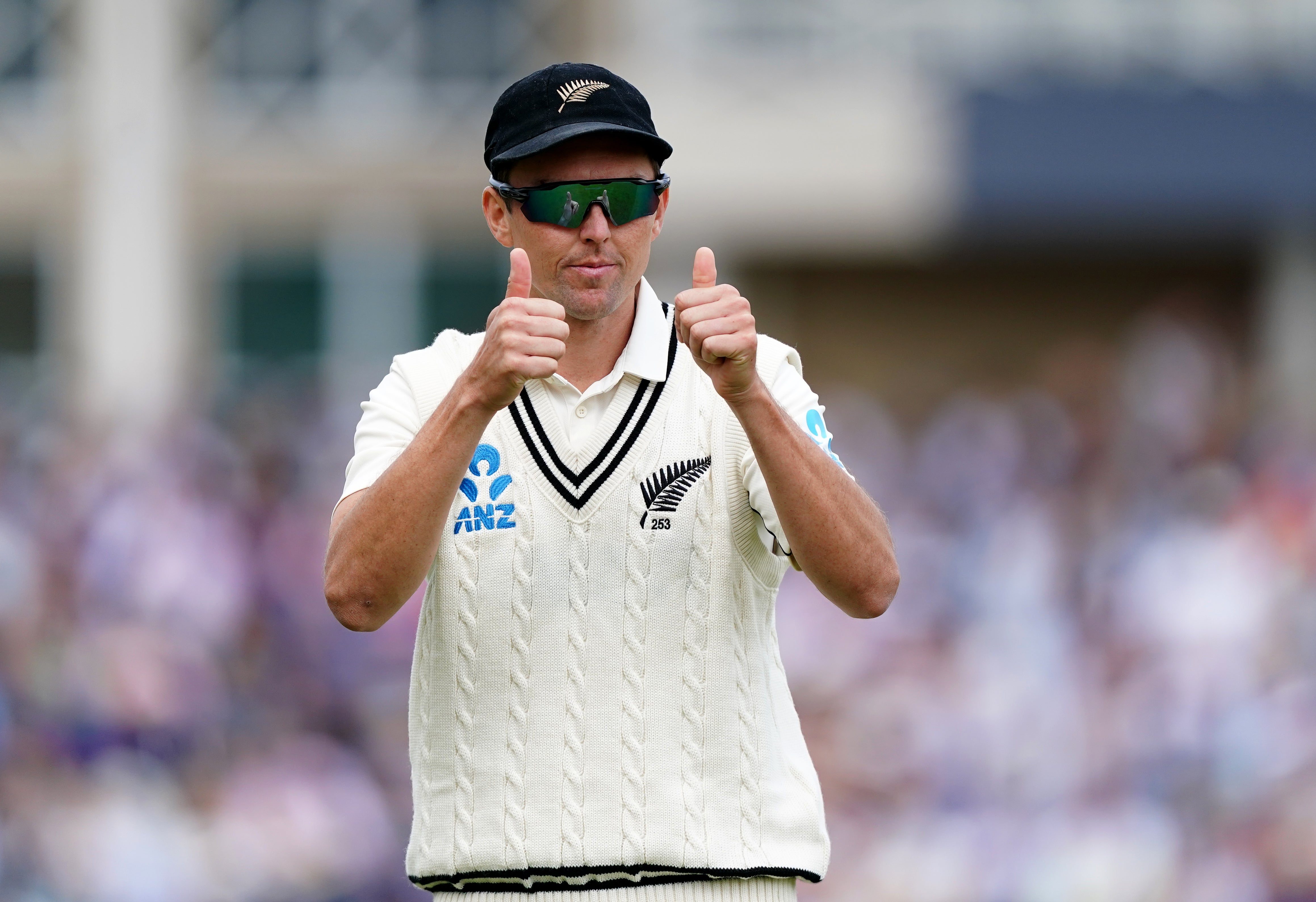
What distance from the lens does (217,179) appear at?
20750mm

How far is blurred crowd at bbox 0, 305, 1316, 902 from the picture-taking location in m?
7.61

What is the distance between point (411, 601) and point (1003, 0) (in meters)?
13.1

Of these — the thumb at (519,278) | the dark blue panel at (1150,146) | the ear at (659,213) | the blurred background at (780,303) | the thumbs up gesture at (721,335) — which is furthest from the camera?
the dark blue panel at (1150,146)

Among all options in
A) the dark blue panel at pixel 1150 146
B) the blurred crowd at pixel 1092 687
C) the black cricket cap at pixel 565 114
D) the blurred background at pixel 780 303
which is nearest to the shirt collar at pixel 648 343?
the black cricket cap at pixel 565 114

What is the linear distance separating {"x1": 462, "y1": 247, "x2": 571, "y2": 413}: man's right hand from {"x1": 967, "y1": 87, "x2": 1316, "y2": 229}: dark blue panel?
16706mm

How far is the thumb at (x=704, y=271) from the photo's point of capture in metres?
2.92

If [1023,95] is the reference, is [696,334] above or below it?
below

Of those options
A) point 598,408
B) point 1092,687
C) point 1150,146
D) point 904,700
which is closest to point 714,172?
point 1150,146

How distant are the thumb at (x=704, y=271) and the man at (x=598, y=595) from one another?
0.20 m

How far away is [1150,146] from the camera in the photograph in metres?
18.9

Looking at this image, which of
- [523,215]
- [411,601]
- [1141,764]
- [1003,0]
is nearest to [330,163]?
[1003,0]

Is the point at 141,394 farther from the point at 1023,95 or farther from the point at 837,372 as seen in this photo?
the point at 1023,95

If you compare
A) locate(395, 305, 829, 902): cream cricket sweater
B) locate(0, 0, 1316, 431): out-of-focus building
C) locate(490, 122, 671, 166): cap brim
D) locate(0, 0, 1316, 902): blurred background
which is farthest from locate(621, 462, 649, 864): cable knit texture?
locate(0, 0, 1316, 431): out-of-focus building

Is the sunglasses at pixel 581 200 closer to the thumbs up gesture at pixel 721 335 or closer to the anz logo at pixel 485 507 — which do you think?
the thumbs up gesture at pixel 721 335
